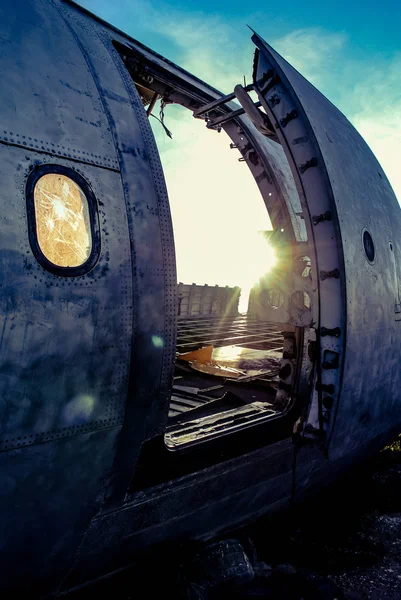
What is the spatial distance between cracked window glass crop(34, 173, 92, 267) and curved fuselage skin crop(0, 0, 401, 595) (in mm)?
109

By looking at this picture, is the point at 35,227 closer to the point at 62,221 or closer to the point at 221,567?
the point at 62,221

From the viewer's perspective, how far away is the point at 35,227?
2578mm

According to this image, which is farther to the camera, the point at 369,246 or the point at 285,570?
the point at 369,246

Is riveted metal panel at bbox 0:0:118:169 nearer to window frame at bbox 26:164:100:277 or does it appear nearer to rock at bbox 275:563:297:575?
window frame at bbox 26:164:100:277

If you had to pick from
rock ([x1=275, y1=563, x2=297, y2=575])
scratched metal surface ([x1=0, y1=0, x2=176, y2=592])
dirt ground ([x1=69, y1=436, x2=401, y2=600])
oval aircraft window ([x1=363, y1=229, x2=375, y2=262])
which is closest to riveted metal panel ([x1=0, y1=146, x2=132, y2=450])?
scratched metal surface ([x1=0, y1=0, x2=176, y2=592])

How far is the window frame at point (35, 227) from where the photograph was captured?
256cm

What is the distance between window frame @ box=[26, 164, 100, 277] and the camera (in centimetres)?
256

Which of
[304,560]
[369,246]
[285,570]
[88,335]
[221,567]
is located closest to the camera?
[88,335]

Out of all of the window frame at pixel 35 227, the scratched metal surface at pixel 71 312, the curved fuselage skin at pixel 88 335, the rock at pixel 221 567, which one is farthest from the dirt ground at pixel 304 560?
the window frame at pixel 35 227

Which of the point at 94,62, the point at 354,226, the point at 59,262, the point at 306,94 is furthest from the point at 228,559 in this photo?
the point at 306,94

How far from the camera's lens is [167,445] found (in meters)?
3.70

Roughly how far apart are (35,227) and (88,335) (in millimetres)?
825

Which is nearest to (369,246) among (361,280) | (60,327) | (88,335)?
(361,280)

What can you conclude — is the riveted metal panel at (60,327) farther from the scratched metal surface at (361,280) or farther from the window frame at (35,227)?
the scratched metal surface at (361,280)
